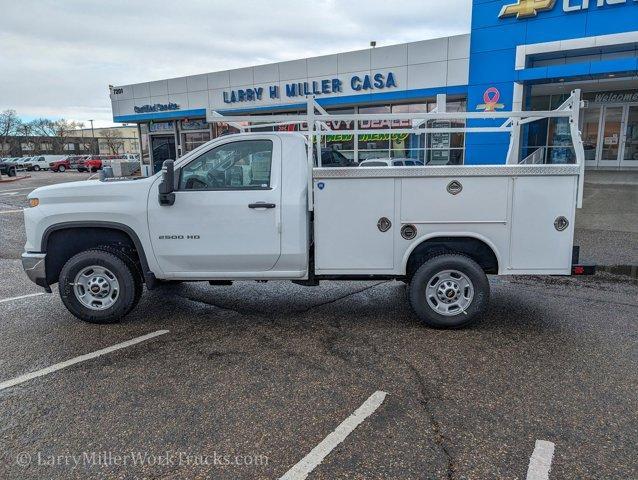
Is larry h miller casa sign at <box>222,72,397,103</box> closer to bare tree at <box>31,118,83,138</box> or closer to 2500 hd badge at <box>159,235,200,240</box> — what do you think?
2500 hd badge at <box>159,235,200,240</box>

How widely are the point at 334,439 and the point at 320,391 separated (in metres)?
0.65

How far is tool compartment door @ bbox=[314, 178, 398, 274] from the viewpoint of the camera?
4957 mm

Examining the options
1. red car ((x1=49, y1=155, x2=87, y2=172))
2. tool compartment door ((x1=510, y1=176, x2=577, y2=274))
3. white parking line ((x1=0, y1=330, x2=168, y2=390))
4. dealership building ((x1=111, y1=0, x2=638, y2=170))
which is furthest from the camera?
red car ((x1=49, y1=155, x2=87, y2=172))

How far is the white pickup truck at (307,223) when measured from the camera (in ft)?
16.0

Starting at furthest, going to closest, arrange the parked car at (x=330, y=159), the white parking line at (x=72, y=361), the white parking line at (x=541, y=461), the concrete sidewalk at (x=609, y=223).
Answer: the concrete sidewalk at (x=609, y=223)
the parked car at (x=330, y=159)
the white parking line at (x=72, y=361)
the white parking line at (x=541, y=461)

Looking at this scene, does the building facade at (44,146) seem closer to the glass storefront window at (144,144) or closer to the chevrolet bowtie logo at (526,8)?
the glass storefront window at (144,144)

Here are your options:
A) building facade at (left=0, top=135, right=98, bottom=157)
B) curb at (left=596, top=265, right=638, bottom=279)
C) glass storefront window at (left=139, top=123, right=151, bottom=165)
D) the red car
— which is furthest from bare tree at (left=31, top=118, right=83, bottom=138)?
curb at (left=596, top=265, right=638, bottom=279)

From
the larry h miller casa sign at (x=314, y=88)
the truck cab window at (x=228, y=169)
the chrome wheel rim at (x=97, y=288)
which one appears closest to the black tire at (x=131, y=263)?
the chrome wheel rim at (x=97, y=288)

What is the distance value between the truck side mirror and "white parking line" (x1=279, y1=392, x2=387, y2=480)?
2820 mm

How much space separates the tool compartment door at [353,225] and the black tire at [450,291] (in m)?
0.37

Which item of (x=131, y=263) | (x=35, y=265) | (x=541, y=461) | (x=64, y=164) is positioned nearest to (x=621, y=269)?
(x=541, y=461)

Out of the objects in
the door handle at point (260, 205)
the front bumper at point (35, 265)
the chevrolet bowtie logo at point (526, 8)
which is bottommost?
the front bumper at point (35, 265)

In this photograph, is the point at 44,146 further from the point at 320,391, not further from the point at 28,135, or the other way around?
the point at 320,391

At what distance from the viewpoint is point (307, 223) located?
5.07m
